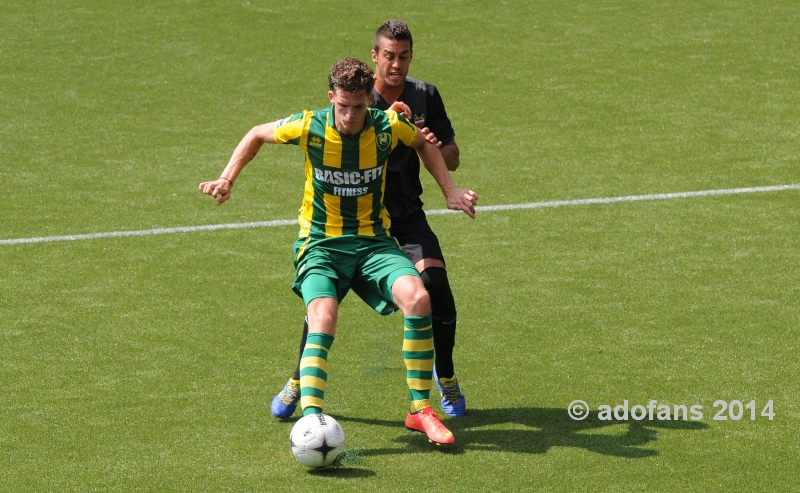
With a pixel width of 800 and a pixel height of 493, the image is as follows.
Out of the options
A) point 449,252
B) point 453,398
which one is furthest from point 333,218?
point 449,252

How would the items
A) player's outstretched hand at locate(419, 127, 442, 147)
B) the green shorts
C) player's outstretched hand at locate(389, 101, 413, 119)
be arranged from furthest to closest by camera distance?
1. player's outstretched hand at locate(389, 101, 413, 119)
2. player's outstretched hand at locate(419, 127, 442, 147)
3. the green shorts

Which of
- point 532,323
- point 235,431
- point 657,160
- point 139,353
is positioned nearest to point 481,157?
point 657,160

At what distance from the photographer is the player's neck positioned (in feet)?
24.7

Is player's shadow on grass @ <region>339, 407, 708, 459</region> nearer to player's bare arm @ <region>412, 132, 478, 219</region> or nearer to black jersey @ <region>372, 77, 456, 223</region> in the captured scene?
player's bare arm @ <region>412, 132, 478, 219</region>

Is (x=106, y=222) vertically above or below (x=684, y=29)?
below

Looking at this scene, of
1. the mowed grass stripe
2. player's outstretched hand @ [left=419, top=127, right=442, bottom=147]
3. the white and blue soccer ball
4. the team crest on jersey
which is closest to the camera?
the white and blue soccer ball

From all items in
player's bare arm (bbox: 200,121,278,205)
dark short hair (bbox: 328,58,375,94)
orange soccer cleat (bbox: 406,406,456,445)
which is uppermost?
dark short hair (bbox: 328,58,375,94)

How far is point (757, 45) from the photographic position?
49.3 feet

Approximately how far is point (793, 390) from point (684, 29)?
890 centimetres

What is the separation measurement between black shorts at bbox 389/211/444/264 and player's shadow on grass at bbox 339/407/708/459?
987 millimetres

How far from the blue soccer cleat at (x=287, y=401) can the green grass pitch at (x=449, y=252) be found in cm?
9

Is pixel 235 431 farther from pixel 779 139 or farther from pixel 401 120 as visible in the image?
pixel 779 139

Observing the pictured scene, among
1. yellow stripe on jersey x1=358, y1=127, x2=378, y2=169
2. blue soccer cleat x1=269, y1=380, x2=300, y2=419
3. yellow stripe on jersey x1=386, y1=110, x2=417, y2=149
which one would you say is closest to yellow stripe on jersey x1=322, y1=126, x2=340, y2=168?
yellow stripe on jersey x1=358, y1=127, x2=378, y2=169

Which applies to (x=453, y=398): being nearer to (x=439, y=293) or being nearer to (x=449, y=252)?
(x=439, y=293)
